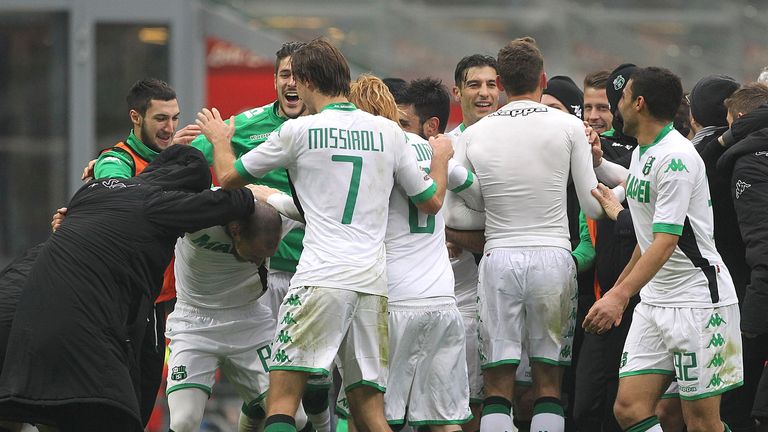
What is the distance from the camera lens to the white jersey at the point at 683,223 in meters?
7.71

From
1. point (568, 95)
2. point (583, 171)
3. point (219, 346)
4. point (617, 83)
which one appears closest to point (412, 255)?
point (583, 171)

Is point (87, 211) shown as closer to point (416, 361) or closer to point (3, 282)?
point (3, 282)

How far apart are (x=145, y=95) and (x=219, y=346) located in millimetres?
1741

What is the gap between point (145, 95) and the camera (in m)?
9.08

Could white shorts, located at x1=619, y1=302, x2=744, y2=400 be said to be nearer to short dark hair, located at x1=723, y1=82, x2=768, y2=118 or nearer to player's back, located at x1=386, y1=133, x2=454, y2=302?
player's back, located at x1=386, y1=133, x2=454, y2=302

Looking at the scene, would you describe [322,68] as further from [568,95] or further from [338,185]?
[568,95]

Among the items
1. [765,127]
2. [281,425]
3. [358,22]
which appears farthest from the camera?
[358,22]

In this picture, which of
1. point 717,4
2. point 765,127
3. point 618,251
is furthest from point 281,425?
point 717,4

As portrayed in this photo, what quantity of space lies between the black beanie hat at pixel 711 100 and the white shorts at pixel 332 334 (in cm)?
288

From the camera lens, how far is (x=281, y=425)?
7352mm

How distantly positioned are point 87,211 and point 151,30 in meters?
12.2

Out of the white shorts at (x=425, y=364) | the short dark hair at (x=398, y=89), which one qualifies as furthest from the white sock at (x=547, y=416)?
the short dark hair at (x=398, y=89)

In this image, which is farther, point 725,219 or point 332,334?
point 725,219

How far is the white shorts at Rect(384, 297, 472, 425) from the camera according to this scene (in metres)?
7.85
